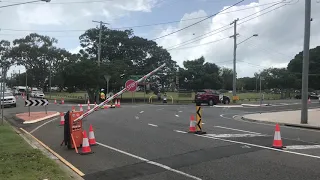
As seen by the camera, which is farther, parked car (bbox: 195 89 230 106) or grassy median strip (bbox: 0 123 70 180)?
parked car (bbox: 195 89 230 106)

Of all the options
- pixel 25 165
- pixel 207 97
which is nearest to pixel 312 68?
pixel 207 97

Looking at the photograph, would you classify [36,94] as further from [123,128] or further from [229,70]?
[229,70]

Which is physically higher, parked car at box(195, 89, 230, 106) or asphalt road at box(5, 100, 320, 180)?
parked car at box(195, 89, 230, 106)

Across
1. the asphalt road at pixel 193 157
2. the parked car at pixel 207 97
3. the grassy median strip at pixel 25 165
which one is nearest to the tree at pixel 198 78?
the parked car at pixel 207 97

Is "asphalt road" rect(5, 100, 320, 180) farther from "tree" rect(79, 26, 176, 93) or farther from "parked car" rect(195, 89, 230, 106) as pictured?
"tree" rect(79, 26, 176, 93)

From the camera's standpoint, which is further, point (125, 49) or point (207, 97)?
point (125, 49)

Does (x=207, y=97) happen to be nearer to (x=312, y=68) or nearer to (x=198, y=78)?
(x=198, y=78)

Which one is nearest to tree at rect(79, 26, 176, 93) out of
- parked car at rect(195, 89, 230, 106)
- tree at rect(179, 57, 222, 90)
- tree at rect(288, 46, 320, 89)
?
tree at rect(179, 57, 222, 90)

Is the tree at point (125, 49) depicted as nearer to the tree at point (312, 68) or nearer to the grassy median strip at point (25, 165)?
the tree at point (312, 68)

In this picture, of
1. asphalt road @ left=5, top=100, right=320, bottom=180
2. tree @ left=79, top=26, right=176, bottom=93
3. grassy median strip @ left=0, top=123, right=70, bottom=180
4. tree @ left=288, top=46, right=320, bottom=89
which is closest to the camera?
grassy median strip @ left=0, top=123, right=70, bottom=180

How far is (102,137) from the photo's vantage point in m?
12.3

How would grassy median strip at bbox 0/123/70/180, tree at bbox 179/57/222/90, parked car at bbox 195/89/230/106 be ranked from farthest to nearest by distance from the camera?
tree at bbox 179/57/222/90 → parked car at bbox 195/89/230/106 → grassy median strip at bbox 0/123/70/180

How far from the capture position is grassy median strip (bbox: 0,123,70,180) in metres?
6.44

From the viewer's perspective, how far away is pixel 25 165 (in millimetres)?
7258
